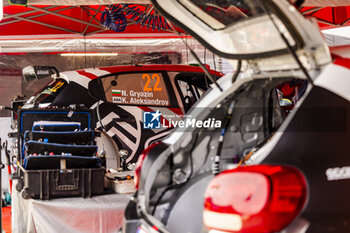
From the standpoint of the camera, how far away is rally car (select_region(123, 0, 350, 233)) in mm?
1475

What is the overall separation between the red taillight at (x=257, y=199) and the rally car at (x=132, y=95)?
4346 millimetres

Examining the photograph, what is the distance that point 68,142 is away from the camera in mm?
4348

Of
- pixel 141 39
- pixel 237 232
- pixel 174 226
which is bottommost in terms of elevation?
pixel 174 226

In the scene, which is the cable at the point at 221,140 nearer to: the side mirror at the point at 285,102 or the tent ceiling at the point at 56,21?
the side mirror at the point at 285,102

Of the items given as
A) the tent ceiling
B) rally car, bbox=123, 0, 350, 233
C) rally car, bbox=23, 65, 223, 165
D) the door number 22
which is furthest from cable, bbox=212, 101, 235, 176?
the tent ceiling

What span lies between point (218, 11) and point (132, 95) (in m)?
4.09

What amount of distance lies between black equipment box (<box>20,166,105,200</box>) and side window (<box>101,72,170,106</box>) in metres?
2.12

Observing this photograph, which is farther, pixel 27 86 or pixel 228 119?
pixel 27 86

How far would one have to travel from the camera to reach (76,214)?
3.95 meters

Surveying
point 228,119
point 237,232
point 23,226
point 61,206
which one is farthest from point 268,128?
point 23,226

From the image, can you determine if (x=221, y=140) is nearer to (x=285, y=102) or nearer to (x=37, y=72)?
(x=285, y=102)

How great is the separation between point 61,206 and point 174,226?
1.78 metres

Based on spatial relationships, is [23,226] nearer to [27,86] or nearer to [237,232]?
[237,232]

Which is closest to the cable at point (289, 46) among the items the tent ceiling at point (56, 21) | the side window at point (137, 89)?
the side window at point (137, 89)
